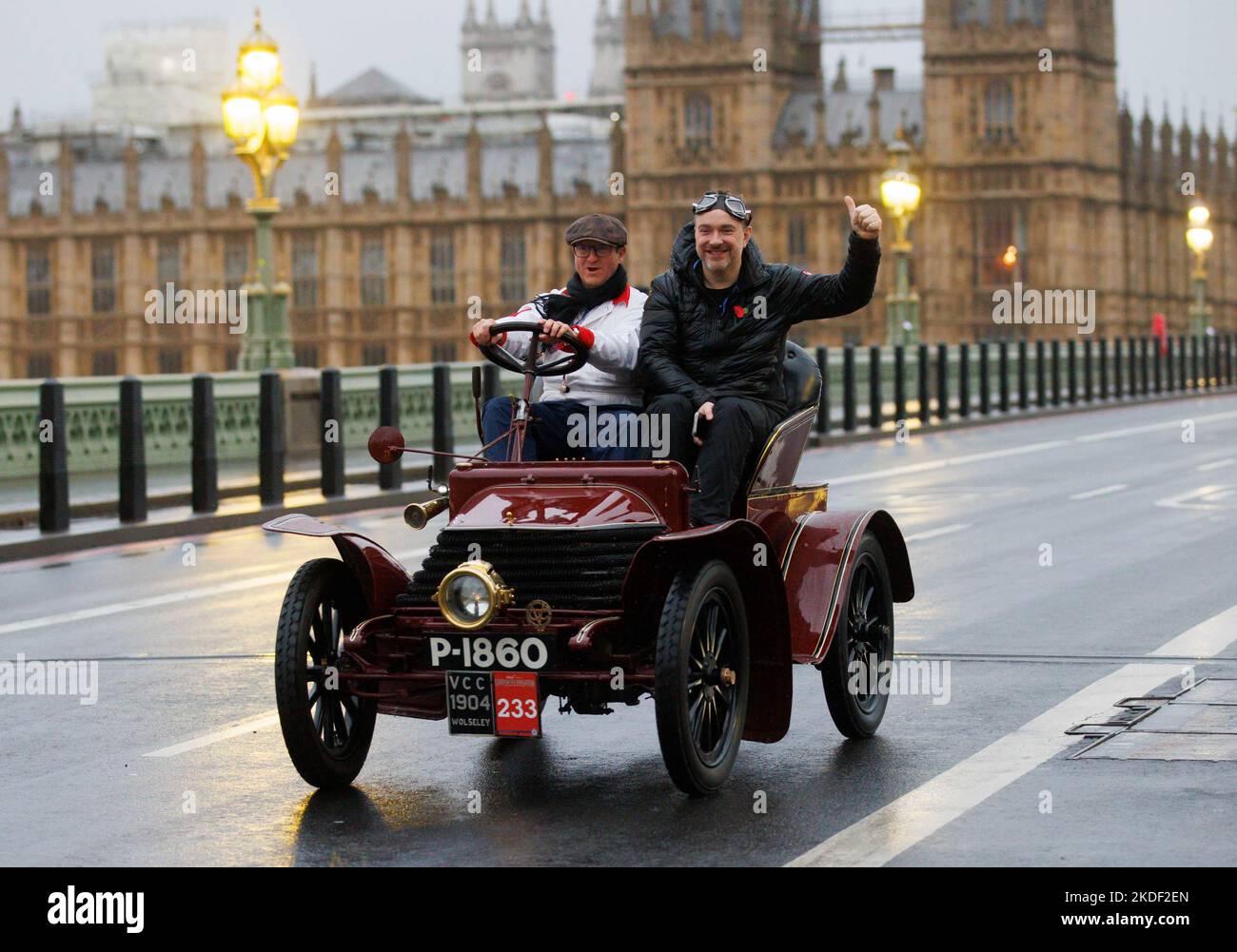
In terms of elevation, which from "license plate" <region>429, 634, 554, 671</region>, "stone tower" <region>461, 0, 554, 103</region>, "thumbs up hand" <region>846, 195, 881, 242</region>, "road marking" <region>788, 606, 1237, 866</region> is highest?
"stone tower" <region>461, 0, 554, 103</region>

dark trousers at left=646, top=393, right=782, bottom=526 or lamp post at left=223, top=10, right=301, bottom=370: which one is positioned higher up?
lamp post at left=223, top=10, right=301, bottom=370

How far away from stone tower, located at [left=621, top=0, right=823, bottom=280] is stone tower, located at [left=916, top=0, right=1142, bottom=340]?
7.71m

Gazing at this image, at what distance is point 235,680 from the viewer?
952 cm

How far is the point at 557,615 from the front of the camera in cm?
673

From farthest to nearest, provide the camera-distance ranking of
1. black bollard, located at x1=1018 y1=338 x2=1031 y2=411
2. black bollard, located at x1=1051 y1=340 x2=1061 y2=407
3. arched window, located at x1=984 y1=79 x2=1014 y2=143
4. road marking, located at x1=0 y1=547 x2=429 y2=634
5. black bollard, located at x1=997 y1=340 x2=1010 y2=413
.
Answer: arched window, located at x1=984 y1=79 x2=1014 y2=143, black bollard, located at x1=1051 y1=340 x2=1061 y2=407, black bollard, located at x1=1018 y1=338 x2=1031 y2=411, black bollard, located at x1=997 y1=340 x2=1010 y2=413, road marking, located at x1=0 y1=547 x2=429 y2=634

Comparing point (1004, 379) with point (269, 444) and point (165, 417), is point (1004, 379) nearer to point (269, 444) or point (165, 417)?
point (165, 417)

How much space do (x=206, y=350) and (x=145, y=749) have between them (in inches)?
4017

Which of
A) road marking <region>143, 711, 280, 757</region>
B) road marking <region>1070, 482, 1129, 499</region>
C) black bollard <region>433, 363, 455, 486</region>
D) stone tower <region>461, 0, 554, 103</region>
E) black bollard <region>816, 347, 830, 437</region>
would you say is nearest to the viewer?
road marking <region>143, 711, 280, 757</region>

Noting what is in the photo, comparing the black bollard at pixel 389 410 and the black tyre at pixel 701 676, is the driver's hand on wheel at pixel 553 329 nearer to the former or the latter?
the black tyre at pixel 701 676

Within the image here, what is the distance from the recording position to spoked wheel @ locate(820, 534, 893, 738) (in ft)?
25.0

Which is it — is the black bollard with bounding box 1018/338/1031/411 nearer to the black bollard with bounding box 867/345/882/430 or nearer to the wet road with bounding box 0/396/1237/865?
the black bollard with bounding box 867/345/882/430

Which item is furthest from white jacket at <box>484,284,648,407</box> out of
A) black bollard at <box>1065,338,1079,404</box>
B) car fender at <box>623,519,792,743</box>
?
black bollard at <box>1065,338,1079,404</box>

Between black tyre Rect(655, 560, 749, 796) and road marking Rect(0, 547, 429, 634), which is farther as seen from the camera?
road marking Rect(0, 547, 429, 634)

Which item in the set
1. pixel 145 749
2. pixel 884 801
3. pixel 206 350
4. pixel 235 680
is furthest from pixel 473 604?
pixel 206 350
